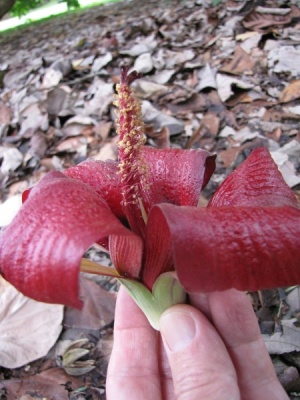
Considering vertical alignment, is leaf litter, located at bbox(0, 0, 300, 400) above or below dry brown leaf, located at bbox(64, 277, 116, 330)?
above

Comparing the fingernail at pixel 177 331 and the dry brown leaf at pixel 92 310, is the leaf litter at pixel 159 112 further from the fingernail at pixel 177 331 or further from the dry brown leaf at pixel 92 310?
the fingernail at pixel 177 331

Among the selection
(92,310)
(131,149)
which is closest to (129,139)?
(131,149)

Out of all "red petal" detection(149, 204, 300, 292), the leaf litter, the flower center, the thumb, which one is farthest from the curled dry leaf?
"red petal" detection(149, 204, 300, 292)

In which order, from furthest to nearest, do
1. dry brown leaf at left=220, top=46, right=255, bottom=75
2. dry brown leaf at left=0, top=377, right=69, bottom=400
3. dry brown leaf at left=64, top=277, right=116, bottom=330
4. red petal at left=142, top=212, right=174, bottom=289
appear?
1. dry brown leaf at left=220, top=46, right=255, bottom=75
2. dry brown leaf at left=64, top=277, right=116, bottom=330
3. dry brown leaf at left=0, top=377, right=69, bottom=400
4. red petal at left=142, top=212, right=174, bottom=289

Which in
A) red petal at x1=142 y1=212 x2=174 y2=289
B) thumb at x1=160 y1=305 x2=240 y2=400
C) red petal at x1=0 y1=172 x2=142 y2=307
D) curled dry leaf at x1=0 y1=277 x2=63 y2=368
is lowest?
curled dry leaf at x1=0 y1=277 x2=63 y2=368

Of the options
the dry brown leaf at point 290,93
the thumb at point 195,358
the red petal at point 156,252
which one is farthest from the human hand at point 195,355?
the dry brown leaf at point 290,93

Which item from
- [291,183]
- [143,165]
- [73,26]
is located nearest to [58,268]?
[143,165]

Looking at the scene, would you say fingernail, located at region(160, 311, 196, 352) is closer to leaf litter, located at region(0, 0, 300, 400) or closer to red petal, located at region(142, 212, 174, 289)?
red petal, located at region(142, 212, 174, 289)
